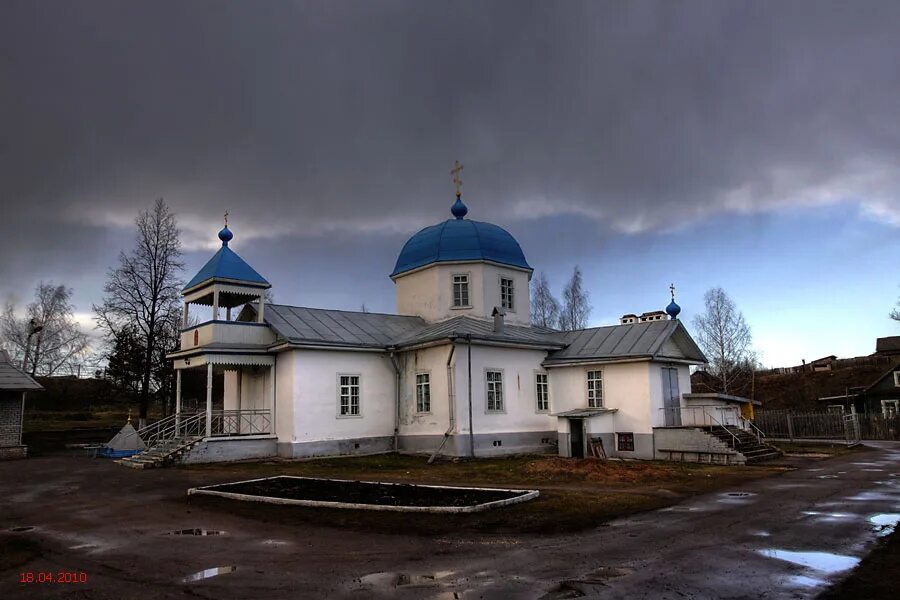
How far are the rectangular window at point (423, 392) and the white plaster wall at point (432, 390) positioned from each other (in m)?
0.15

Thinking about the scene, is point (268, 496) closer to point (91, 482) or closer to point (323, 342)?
point (91, 482)

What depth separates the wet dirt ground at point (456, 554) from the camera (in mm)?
6176

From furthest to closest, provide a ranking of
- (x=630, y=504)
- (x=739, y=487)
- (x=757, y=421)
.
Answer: (x=757, y=421) < (x=739, y=487) < (x=630, y=504)

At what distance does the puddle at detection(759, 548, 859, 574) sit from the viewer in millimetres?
6773

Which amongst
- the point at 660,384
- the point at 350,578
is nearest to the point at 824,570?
the point at 350,578

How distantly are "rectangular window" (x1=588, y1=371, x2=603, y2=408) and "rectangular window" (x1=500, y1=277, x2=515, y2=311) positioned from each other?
516 cm

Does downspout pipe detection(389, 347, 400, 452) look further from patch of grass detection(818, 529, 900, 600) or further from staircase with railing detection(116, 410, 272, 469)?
patch of grass detection(818, 529, 900, 600)

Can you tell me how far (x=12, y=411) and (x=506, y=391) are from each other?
725 inches

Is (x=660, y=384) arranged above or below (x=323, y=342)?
below

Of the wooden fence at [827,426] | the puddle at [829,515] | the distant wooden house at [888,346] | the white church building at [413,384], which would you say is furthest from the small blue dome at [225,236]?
the distant wooden house at [888,346]

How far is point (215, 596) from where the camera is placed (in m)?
6.01

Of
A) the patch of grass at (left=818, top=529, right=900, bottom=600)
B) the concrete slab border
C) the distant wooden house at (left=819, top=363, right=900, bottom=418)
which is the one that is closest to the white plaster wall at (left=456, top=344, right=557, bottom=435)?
the concrete slab border

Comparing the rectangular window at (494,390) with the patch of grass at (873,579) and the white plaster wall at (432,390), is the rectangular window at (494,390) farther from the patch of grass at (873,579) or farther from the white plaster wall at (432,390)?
the patch of grass at (873,579)

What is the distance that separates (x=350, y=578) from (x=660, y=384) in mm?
17404
